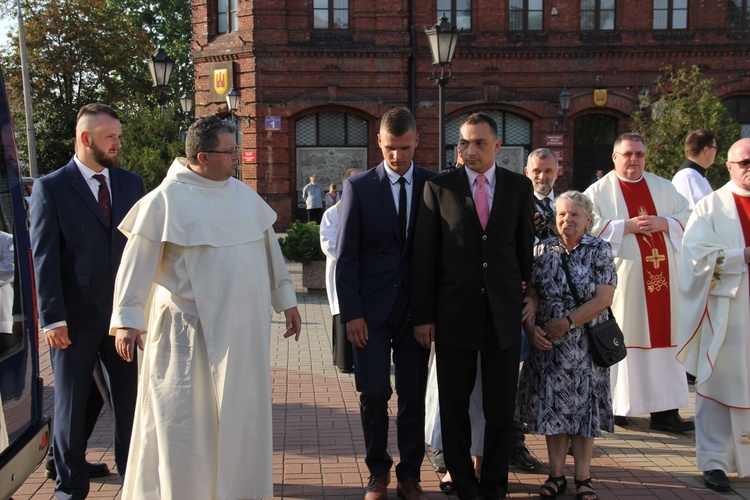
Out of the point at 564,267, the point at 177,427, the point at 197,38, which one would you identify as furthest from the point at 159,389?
the point at 197,38

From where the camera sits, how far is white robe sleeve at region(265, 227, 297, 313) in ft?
15.8

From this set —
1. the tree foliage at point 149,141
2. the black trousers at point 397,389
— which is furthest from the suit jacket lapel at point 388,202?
the tree foliage at point 149,141

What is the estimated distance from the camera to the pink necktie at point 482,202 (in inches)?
193

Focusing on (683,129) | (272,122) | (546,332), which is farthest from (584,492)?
(272,122)

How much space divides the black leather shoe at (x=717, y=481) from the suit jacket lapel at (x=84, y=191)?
400 cm

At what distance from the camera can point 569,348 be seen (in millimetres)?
5121

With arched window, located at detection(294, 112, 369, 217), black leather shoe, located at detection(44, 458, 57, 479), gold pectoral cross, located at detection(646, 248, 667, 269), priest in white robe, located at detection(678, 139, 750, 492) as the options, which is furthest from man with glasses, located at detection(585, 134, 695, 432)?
arched window, located at detection(294, 112, 369, 217)

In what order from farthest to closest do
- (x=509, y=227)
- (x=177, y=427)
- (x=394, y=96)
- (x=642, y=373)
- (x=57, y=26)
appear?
(x=57, y=26) < (x=394, y=96) < (x=642, y=373) < (x=509, y=227) < (x=177, y=427)

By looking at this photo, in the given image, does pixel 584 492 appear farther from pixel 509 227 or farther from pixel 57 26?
pixel 57 26

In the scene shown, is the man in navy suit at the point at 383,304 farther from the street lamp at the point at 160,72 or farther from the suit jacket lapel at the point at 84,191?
the street lamp at the point at 160,72

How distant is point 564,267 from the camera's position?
515 cm

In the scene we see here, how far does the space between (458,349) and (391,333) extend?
41 centimetres

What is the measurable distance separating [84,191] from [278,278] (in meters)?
1.26

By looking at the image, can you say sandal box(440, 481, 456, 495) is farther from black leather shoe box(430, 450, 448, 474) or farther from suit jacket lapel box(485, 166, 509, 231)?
suit jacket lapel box(485, 166, 509, 231)
